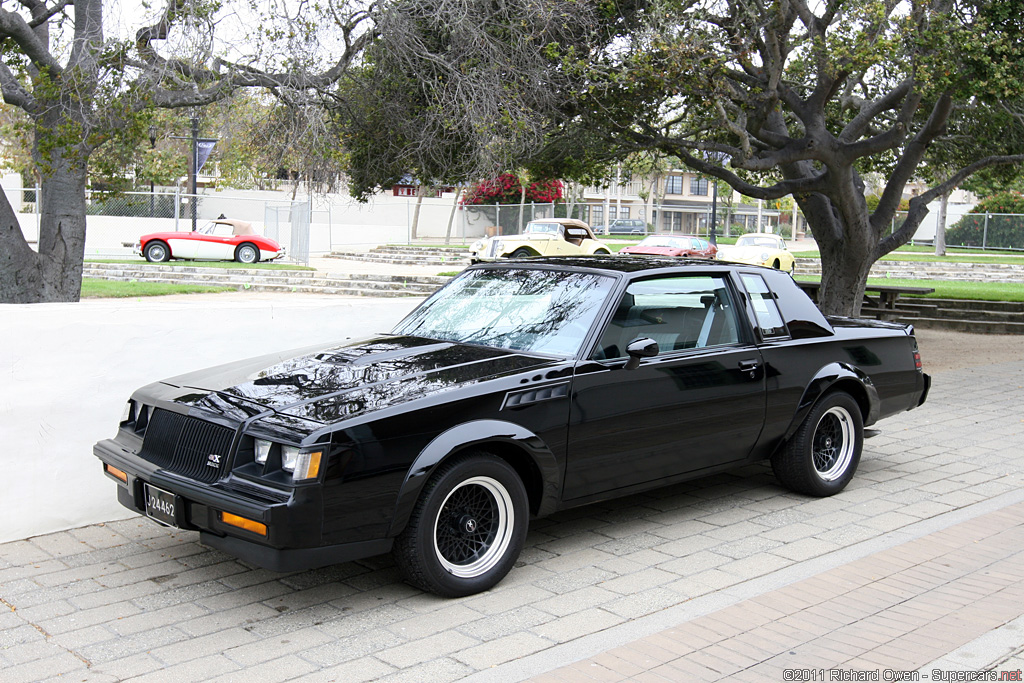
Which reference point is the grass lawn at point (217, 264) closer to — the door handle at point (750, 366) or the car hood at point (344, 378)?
the car hood at point (344, 378)

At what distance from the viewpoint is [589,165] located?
1502cm

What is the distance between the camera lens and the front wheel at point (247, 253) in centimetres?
2884

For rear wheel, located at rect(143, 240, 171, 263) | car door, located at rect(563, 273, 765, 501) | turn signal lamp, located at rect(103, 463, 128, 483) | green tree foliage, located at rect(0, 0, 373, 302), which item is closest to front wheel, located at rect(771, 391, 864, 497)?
car door, located at rect(563, 273, 765, 501)

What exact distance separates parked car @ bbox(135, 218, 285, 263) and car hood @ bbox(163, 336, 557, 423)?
24269 mm

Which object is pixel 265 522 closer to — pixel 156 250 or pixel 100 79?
pixel 100 79

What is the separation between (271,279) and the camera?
25.2 meters

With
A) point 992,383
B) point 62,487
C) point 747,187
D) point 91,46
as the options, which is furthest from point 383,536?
point 747,187

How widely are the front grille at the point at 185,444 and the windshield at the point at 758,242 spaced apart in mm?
32072

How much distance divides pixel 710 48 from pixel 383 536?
30.1 ft

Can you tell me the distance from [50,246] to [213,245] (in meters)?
18.7

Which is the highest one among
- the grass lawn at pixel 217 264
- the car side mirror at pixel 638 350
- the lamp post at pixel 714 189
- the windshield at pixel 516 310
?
the lamp post at pixel 714 189

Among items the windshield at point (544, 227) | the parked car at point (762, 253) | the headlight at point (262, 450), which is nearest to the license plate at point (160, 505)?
the headlight at point (262, 450)

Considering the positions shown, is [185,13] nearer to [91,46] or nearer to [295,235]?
[91,46]

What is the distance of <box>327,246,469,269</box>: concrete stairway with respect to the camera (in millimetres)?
35031
